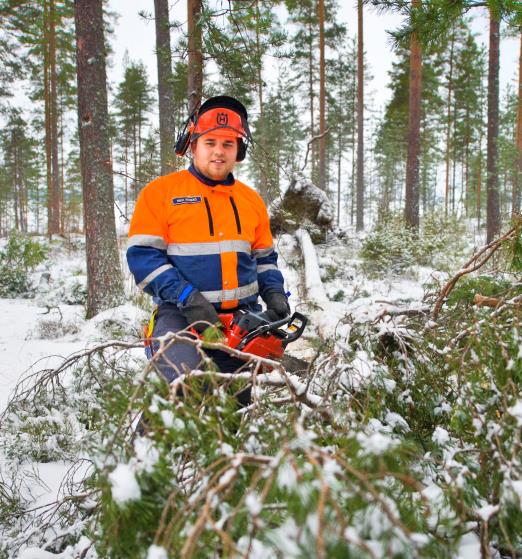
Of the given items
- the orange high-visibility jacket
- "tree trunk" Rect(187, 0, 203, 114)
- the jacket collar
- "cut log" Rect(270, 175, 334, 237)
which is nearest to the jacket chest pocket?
the orange high-visibility jacket

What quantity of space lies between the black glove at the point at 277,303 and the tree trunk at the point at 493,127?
12.1 meters

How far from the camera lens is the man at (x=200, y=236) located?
247cm

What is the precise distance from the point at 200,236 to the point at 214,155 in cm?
57

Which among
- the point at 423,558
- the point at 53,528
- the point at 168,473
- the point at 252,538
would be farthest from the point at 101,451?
the point at 53,528

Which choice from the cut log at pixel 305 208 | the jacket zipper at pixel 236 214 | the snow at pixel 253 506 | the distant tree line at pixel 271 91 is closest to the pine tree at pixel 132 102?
the distant tree line at pixel 271 91

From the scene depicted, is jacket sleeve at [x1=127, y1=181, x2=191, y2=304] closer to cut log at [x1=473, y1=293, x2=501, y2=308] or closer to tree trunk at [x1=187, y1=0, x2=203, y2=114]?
cut log at [x1=473, y1=293, x2=501, y2=308]

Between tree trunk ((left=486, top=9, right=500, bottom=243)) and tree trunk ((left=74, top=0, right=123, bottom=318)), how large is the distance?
38.0 feet

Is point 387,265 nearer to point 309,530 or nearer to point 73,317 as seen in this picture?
point 73,317

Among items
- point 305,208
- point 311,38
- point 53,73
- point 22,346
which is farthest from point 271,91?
point 22,346

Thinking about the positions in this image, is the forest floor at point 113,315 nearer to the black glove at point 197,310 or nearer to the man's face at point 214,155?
the black glove at point 197,310

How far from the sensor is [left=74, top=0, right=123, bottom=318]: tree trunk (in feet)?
20.4

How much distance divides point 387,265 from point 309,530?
30.6 feet

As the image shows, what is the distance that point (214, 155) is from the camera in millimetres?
2621

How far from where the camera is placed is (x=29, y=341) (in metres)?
5.64
